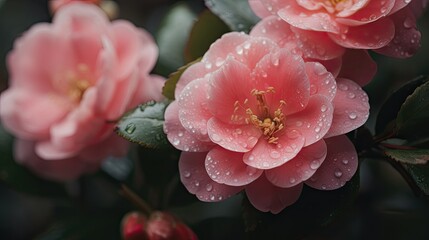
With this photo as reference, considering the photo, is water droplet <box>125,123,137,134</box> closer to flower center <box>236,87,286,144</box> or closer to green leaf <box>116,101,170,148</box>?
green leaf <box>116,101,170,148</box>

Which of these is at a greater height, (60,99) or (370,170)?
(60,99)

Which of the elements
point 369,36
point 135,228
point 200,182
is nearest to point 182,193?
point 135,228

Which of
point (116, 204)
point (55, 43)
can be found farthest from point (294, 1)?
point (116, 204)

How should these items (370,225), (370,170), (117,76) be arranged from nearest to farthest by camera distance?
(117,76)
(370,225)
(370,170)

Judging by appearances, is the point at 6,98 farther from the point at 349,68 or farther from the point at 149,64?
the point at 349,68

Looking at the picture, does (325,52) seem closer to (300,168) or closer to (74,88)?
(300,168)

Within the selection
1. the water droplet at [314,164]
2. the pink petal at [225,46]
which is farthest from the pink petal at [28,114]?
the water droplet at [314,164]
